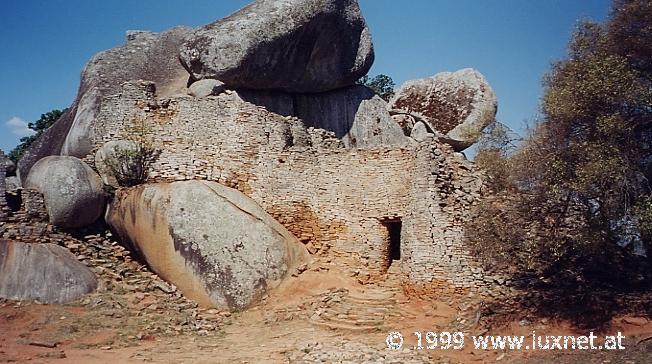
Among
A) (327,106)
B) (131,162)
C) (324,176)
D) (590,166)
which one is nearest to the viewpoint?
(590,166)

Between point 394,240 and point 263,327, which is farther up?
point 394,240

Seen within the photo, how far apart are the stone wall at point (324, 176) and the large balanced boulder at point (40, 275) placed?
3.60 meters

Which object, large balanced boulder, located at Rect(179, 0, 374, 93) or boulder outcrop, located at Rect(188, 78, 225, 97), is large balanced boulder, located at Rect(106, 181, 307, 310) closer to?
boulder outcrop, located at Rect(188, 78, 225, 97)

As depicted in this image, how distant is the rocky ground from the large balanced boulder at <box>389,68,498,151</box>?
10805 mm

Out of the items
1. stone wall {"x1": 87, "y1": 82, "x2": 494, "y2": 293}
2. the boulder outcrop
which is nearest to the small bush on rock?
stone wall {"x1": 87, "y1": 82, "x2": 494, "y2": 293}

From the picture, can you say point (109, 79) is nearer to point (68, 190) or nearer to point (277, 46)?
point (277, 46)

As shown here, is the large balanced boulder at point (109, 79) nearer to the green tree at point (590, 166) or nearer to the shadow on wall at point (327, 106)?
the shadow on wall at point (327, 106)

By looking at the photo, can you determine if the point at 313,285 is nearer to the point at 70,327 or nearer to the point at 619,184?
the point at 70,327

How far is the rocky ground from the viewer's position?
36.5ft

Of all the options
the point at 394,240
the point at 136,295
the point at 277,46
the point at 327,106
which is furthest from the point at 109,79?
the point at 394,240

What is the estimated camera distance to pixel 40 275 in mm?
14586

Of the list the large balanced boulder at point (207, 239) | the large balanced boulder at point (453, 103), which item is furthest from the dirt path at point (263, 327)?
the large balanced boulder at point (453, 103)

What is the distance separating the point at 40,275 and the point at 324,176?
757cm

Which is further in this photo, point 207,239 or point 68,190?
point 68,190
